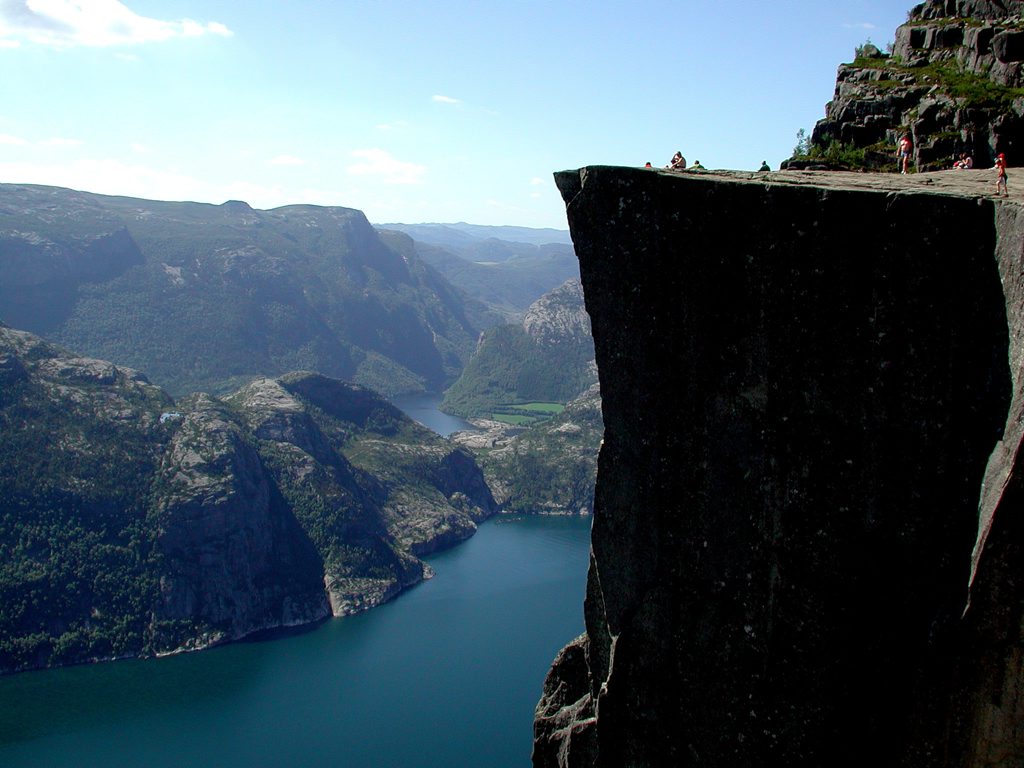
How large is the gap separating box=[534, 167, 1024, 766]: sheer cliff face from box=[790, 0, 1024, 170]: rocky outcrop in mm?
7333

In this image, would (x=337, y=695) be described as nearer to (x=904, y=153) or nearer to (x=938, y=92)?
(x=938, y=92)

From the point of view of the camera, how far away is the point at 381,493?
6383 inches

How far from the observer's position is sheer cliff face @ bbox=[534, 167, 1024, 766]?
10.9 metres

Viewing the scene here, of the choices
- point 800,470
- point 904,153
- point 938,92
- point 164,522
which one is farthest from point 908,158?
point 164,522

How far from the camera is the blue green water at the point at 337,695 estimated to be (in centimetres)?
7712

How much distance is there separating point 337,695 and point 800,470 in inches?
3360

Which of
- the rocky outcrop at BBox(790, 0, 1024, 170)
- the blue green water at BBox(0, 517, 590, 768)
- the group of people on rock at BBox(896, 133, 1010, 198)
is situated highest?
the rocky outcrop at BBox(790, 0, 1024, 170)

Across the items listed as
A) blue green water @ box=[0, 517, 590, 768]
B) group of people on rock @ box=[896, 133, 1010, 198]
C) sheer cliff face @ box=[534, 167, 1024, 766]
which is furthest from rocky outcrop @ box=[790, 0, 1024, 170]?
blue green water @ box=[0, 517, 590, 768]

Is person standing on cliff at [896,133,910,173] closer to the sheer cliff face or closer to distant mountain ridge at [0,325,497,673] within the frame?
the sheer cliff face

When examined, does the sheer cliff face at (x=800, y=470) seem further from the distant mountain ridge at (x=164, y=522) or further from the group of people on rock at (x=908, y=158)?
the distant mountain ridge at (x=164, y=522)

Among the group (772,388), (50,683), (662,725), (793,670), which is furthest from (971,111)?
(50,683)

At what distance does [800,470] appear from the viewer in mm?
12141

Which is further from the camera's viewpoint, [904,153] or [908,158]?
[908,158]

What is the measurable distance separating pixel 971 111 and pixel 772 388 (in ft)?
32.6
